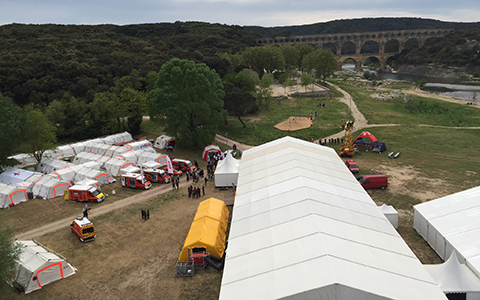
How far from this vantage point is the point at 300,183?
21.3 m

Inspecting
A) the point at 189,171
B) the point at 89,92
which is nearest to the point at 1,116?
the point at 189,171

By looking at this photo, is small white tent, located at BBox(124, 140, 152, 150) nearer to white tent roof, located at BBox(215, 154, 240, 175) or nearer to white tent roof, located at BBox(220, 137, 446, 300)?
white tent roof, located at BBox(215, 154, 240, 175)

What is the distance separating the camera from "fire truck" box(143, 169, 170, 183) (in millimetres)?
31344

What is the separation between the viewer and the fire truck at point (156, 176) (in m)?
31.3

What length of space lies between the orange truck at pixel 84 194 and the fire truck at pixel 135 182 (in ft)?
9.28

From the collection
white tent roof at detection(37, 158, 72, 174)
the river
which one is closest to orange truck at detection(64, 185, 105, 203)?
white tent roof at detection(37, 158, 72, 174)

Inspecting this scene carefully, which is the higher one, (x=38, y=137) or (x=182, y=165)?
(x=38, y=137)

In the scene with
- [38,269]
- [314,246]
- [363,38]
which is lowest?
[38,269]

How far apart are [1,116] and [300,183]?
2865 centimetres

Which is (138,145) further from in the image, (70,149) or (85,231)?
(85,231)

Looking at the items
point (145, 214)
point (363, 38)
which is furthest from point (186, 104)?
point (363, 38)

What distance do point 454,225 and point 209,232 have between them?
1384cm

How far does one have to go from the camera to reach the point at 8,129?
31391mm

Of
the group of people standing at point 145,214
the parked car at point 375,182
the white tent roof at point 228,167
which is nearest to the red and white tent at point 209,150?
the white tent roof at point 228,167
